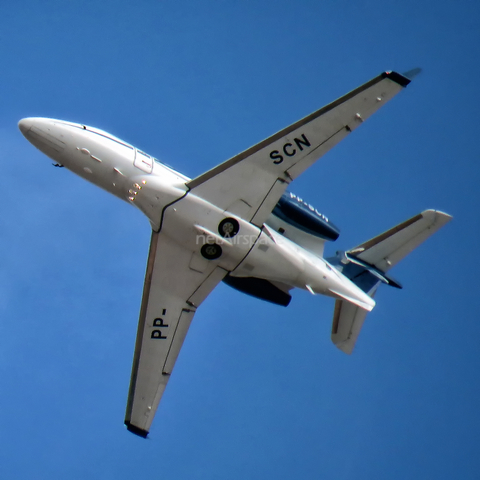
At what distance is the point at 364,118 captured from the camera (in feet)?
88.9

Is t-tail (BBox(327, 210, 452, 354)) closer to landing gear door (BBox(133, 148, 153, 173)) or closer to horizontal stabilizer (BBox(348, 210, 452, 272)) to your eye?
horizontal stabilizer (BBox(348, 210, 452, 272))

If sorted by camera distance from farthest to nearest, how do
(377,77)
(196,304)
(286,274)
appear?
(196,304) < (286,274) < (377,77)

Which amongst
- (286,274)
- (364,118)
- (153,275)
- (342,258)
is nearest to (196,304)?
(153,275)

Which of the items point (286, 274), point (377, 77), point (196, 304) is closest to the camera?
point (377, 77)

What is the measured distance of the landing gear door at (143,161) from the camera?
90.5 feet

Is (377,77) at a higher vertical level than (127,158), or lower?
higher

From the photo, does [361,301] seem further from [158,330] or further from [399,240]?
[158,330]

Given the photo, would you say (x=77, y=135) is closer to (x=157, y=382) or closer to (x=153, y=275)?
(x=153, y=275)

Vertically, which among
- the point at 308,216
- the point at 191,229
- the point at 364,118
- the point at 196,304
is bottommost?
the point at 196,304

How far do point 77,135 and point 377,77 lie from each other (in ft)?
37.4

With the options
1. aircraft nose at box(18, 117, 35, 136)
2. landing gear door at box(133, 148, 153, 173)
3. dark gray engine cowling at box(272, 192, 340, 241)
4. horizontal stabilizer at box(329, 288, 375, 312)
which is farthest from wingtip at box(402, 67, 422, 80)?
aircraft nose at box(18, 117, 35, 136)

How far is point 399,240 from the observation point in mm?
32000

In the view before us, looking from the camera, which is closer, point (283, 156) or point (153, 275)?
point (283, 156)

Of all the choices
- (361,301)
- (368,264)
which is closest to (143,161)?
(361,301)
